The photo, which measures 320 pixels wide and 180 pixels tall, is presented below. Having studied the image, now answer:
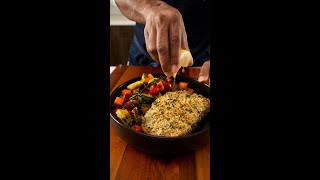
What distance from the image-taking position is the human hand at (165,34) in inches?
30.9

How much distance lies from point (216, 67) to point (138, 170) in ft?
1.46

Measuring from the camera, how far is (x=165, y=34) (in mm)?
788

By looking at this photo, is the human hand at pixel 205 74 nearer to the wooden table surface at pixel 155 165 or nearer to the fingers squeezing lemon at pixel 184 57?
the fingers squeezing lemon at pixel 184 57

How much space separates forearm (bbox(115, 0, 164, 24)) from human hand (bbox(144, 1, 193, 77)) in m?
0.07

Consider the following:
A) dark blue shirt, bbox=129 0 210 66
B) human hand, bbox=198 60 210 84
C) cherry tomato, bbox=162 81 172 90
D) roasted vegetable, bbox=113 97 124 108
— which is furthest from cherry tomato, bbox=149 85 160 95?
dark blue shirt, bbox=129 0 210 66

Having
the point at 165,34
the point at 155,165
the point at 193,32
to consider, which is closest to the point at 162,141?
the point at 155,165

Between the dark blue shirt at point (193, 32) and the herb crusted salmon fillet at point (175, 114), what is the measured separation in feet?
2.33

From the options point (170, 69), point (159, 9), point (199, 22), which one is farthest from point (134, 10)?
point (199, 22)

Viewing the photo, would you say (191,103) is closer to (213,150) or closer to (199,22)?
(213,150)

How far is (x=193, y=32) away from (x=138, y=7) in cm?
81

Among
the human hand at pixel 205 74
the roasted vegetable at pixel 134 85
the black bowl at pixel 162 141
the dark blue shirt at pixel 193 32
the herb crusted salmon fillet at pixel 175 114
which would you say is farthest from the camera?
the dark blue shirt at pixel 193 32

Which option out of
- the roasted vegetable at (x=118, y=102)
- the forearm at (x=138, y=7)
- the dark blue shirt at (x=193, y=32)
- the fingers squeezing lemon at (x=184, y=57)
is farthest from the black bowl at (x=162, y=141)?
the dark blue shirt at (x=193, y=32)

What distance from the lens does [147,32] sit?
33.5 inches
